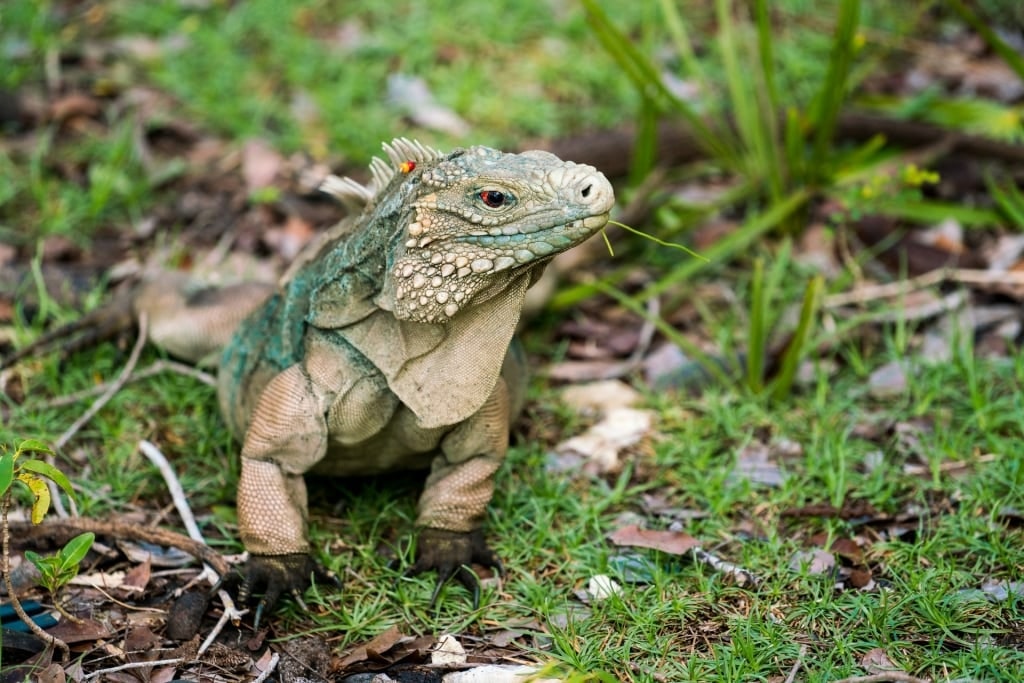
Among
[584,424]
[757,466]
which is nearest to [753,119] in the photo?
[584,424]

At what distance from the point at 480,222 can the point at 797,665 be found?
154 cm

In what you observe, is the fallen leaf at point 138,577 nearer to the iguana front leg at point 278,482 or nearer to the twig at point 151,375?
the iguana front leg at point 278,482

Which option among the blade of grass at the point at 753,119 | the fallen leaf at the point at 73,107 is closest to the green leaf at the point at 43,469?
the blade of grass at the point at 753,119

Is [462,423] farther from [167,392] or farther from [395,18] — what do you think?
[395,18]

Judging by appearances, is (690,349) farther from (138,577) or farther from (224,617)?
(138,577)

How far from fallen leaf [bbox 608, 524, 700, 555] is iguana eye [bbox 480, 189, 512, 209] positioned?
1358mm

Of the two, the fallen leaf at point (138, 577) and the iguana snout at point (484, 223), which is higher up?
the iguana snout at point (484, 223)

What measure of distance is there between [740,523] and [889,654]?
86 centimetres

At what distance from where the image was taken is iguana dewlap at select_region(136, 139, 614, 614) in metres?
3.42

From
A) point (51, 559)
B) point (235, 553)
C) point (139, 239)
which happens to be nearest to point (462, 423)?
point (235, 553)

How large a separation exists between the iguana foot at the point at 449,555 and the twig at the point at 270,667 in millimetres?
575

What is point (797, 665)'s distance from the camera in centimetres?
339

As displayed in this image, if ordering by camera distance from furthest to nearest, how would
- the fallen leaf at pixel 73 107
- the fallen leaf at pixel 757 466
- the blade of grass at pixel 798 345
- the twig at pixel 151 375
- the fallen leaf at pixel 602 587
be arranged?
1. the fallen leaf at pixel 73 107
2. the twig at pixel 151 375
3. the blade of grass at pixel 798 345
4. the fallen leaf at pixel 757 466
5. the fallen leaf at pixel 602 587

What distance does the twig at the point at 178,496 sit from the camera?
394 centimetres
